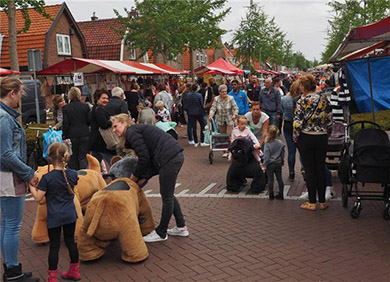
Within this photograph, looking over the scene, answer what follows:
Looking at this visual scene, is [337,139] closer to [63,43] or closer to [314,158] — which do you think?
[314,158]

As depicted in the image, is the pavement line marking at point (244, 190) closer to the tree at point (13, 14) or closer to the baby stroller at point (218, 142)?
the baby stroller at point (218, 142)

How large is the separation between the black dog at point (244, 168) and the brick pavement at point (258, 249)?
63 centimetres

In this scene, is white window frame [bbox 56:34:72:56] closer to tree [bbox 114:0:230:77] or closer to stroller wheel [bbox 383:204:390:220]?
tree [bbox 114:0:230:77]

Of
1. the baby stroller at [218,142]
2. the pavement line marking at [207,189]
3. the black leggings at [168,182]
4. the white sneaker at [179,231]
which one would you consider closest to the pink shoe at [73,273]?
the black leggings at [168,182]

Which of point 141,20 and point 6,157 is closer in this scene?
point 6,157

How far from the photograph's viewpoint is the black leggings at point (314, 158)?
6098 millimetres

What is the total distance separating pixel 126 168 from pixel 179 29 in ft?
73.3

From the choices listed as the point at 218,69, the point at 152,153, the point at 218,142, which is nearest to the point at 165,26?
the point at 218,69

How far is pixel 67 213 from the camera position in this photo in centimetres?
409

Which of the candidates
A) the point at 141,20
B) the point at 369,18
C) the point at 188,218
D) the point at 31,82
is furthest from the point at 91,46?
the point at 188,218

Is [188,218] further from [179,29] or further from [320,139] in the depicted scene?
[179,29]

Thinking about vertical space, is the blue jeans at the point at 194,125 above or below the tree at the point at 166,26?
below

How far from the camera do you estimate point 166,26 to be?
25.4 meters

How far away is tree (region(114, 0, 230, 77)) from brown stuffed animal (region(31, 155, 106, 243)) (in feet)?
66.9
